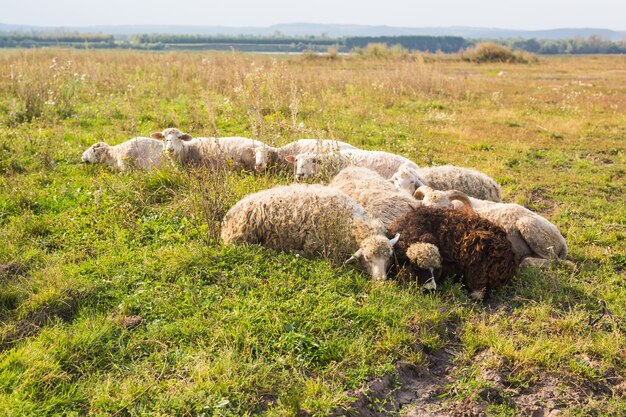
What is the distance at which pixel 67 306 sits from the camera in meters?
4.99

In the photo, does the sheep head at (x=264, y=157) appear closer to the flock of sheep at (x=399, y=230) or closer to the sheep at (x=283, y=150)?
the sheep at (x=283, y=150)

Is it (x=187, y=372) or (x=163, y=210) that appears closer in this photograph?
(x=187, y=372)

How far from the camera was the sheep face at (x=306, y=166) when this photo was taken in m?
8.23

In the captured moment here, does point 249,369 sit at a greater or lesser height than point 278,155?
lesser

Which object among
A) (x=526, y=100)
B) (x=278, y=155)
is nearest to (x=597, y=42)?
(x=526, y=100)

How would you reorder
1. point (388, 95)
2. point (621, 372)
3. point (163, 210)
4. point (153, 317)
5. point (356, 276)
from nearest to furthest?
point (621, 372) < point (153, 317) < point (356, 276) < point (163, 210) < point (388, 95)

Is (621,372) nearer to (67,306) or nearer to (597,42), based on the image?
(67,306)

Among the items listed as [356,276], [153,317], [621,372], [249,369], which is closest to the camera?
[249,369]

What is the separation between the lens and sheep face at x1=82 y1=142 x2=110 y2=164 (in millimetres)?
9562

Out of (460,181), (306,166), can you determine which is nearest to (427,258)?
(460,181)

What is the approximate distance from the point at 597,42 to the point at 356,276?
432 feet

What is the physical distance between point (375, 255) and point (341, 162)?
3.31 metres

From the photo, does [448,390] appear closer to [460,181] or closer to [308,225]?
[308,225]

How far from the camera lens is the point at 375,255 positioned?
18.3 ft
